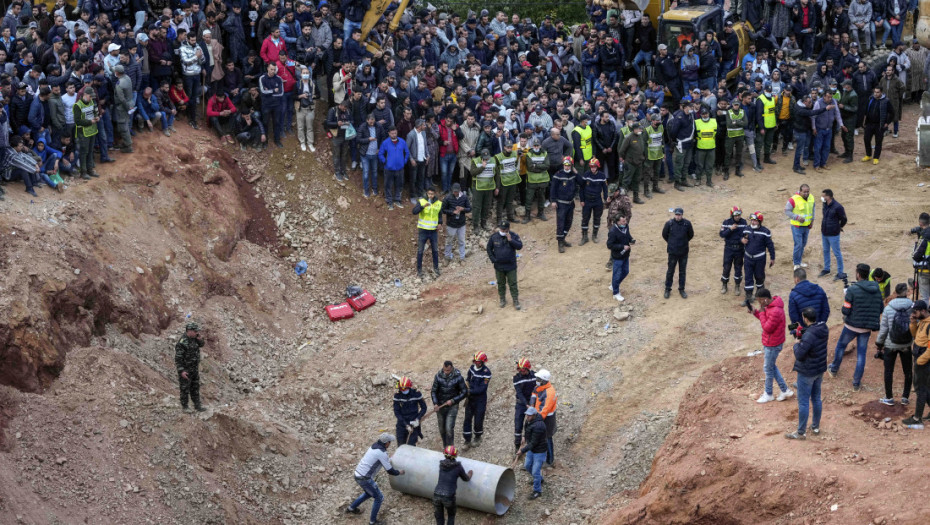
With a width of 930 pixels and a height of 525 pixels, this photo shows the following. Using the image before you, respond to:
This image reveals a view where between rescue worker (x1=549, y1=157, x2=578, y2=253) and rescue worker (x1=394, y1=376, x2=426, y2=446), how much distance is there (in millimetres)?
6329

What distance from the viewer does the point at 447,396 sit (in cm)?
1753

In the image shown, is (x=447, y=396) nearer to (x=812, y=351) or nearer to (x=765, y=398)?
(x=765, y=398)

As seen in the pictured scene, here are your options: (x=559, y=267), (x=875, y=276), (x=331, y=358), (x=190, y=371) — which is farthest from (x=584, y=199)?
(x=190, y=371)

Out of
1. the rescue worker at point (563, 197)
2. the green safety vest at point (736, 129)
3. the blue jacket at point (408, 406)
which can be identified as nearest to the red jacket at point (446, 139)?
the rescue worker at point (563, 197)

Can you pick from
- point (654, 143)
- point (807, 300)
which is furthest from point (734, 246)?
point (654, 143)

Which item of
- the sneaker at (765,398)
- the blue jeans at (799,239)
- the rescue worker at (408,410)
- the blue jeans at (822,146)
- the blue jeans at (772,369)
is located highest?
the blue jeans at (822,146)

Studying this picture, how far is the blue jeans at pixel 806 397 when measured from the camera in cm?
1422

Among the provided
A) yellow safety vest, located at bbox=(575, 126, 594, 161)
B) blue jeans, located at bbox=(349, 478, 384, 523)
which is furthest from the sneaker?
yellow safety vest, located at bbox=(575, 126, 594, 161)

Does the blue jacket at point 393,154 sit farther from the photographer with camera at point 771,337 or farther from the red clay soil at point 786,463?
the photographer with camera at point 771,337

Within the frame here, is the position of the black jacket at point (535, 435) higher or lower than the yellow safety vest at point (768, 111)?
lower

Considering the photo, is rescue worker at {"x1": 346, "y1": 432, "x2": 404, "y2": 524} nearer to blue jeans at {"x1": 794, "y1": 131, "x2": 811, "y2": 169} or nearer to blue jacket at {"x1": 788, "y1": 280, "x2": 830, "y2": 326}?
blue jacket at {"x1": 788, "y1": 280, "x2": 830, "y2": 326}

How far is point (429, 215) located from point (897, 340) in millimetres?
9676

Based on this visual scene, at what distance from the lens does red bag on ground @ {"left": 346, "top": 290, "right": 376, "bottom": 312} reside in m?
21.6

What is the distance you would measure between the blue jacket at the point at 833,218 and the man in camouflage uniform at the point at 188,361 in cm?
1105
